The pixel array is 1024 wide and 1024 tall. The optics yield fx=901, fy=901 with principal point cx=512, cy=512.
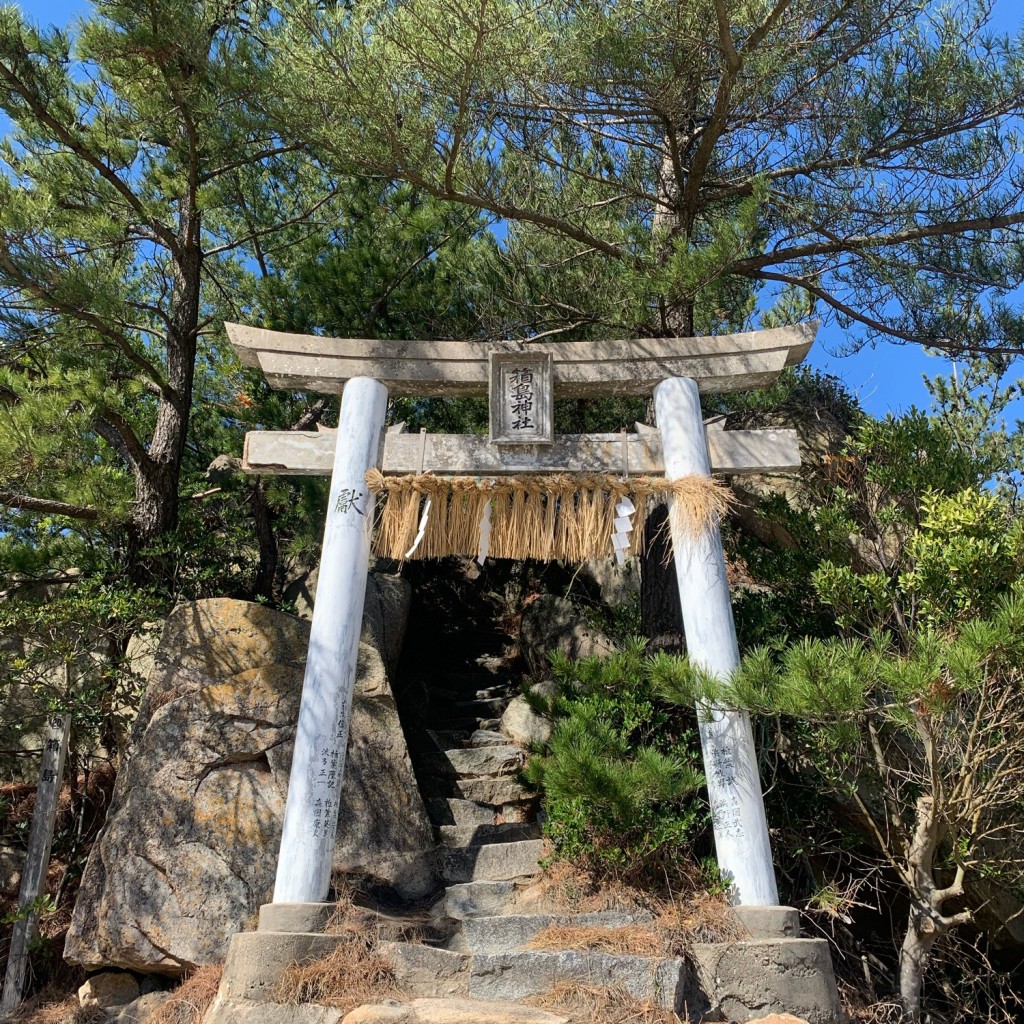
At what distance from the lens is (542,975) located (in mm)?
3930

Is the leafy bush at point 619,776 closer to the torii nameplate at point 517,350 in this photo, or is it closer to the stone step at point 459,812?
the stone step at point 459,812

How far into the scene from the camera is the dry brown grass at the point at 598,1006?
143 inches

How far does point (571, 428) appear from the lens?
7.67 m

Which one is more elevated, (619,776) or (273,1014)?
(619,776)

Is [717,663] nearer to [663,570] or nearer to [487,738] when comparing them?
[663,570]

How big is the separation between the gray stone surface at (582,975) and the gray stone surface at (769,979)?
0.12 metres

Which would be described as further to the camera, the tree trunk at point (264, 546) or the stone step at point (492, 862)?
the tree trunk at point (264, 546)

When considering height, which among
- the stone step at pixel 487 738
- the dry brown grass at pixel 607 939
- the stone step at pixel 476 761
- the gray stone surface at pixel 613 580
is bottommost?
the dry brown grass at pixel 607 939

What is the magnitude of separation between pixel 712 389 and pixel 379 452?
2.06 meters

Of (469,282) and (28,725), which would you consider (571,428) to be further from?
(28,725)

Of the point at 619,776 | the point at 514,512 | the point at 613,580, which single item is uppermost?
the point at 613,580

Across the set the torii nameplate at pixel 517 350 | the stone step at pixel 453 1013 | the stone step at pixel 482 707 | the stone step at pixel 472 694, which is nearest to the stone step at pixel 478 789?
the stone step at pixel 482 707

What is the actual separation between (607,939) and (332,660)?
191 centimetres

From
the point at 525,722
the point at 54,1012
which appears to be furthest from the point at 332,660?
the point at 525,722
